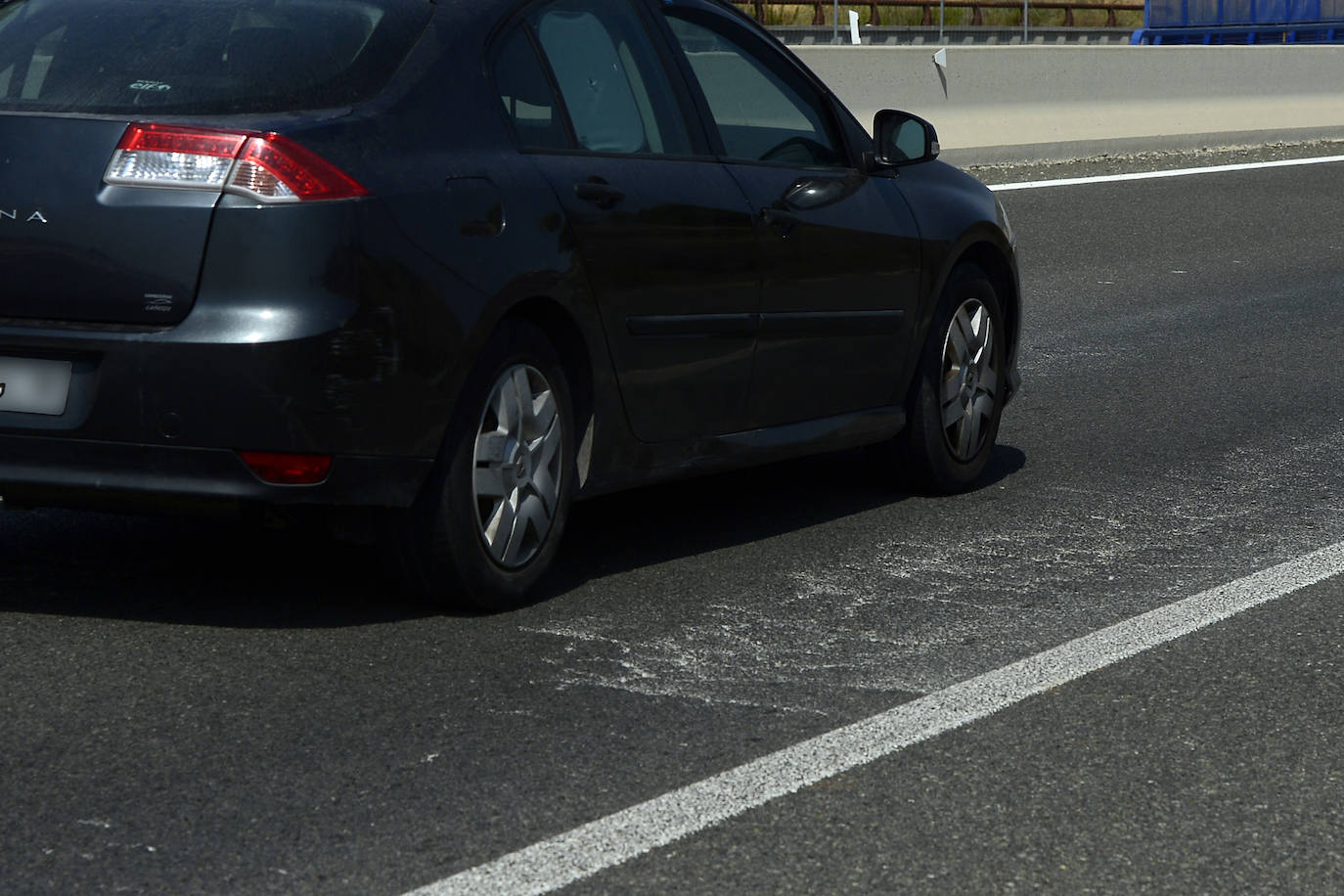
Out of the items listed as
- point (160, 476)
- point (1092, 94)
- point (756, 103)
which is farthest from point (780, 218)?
point (1092, 94)

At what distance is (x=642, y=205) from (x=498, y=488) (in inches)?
32.7

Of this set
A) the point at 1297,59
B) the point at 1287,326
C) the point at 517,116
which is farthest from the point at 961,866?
the point at 1297,59

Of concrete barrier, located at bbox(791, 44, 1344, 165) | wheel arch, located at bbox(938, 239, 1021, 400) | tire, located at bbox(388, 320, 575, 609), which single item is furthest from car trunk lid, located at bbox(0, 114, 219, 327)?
concrete barrier, located at bbox(791, 44, 1344, 165)

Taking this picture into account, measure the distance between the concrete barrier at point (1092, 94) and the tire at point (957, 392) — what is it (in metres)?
10.4

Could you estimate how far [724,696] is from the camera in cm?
468

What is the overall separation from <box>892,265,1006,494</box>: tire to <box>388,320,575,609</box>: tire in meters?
1.72

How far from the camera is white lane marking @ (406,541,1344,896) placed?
3.64m

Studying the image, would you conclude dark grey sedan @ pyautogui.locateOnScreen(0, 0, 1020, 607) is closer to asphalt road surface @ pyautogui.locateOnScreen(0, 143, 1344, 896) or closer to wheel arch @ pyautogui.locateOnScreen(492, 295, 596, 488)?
wheel arch @ pyautogui.locateOnScreen(492, 295, 596, 488)

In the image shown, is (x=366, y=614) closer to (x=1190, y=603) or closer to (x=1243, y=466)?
(x=1190, y=603)

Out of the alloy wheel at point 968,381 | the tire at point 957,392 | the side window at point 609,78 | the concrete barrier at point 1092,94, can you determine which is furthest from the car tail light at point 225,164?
the concrete barrier at point 1092,94

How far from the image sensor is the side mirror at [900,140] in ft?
21.9

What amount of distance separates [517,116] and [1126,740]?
2095mm

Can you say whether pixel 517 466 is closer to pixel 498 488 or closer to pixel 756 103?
pixel 498 488

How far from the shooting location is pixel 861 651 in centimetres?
509
